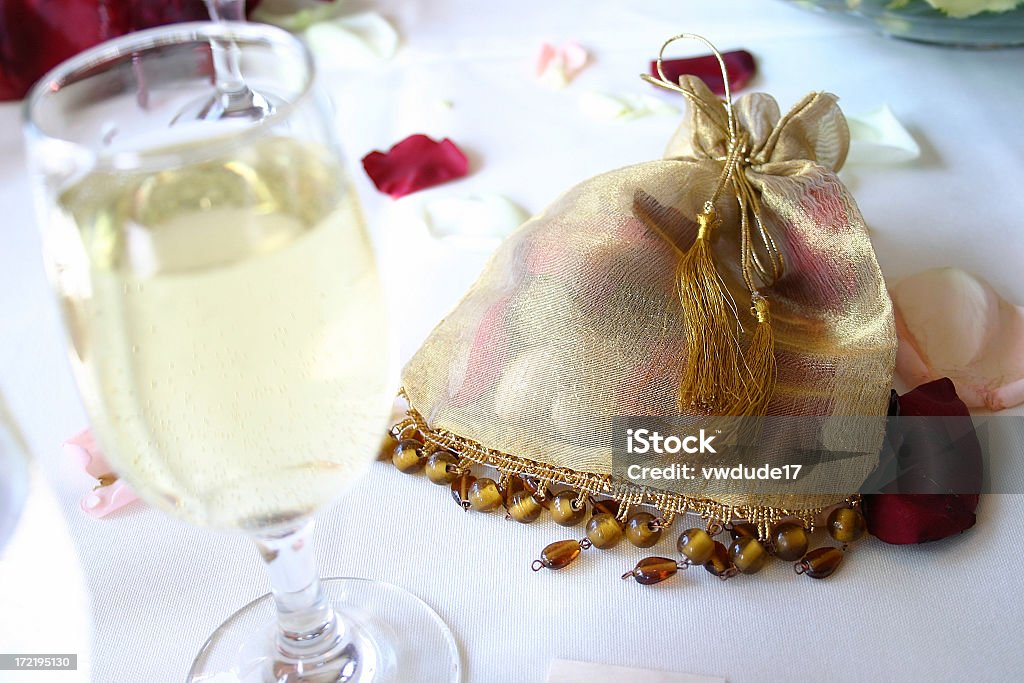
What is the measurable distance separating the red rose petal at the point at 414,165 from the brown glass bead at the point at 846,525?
0.46 metres

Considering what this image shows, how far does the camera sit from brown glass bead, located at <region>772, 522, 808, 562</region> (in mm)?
530

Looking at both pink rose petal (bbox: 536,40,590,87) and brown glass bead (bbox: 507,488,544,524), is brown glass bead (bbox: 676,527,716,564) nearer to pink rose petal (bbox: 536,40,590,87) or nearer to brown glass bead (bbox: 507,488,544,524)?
brown glass bead (bbox: 507,488,544,524)

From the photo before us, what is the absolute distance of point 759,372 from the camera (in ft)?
1.83

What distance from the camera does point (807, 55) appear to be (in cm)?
100

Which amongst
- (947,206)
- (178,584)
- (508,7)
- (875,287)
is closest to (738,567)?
(875,287)

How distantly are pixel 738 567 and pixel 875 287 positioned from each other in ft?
0.66

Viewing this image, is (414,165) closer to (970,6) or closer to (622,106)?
(622,106)

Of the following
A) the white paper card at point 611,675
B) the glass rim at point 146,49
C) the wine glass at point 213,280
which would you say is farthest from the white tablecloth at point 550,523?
the glass rim at point 146,49

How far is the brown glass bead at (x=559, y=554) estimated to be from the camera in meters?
0.54

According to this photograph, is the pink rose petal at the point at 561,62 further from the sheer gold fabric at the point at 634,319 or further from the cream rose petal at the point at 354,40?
the sheer gold fabric at the point at 634,319

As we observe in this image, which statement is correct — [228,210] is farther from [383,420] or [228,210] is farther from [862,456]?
[862,456]

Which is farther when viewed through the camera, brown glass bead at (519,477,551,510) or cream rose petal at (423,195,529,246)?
cream rose petal at (423,195,529,246)

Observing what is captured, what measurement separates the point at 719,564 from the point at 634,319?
5.9 inches

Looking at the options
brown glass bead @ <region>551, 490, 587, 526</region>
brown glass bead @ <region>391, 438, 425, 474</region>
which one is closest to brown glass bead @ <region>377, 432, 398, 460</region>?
brown glass bead @ <region>391, 438, 425, 474</region>
